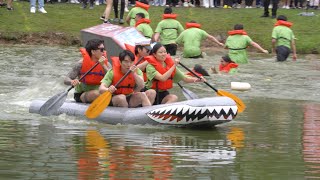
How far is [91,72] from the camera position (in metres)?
14.2

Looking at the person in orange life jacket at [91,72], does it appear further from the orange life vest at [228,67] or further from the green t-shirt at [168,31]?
the green t-shirt at [168,31]

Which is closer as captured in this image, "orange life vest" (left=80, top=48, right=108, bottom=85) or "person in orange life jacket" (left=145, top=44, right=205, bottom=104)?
"person in orange life jacket" (left=145, top=44, right=205, bottom=104)

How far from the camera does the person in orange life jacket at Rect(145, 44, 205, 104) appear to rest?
539 inches

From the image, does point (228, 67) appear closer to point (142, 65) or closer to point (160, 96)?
point (160, 96)

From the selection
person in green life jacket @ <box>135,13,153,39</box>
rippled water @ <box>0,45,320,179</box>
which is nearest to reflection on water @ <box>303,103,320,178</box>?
rippled water @ <box>0,45,320,179</box>

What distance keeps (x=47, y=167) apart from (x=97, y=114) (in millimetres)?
3998

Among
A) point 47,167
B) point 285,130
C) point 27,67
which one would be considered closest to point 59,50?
point 27,67

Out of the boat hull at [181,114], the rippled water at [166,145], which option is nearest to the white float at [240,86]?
the rippled water at [166,145]

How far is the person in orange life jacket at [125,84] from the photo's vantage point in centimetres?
1353

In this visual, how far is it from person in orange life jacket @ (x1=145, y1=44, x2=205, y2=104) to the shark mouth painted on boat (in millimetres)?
741

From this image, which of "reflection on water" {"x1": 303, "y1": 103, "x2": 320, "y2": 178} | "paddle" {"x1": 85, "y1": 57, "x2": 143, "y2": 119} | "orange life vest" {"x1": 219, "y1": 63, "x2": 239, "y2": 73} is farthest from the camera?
"orange life vest" {"x1": 219, "y1": 63, "x2": 239, "y2": 73}

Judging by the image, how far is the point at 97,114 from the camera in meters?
13.5

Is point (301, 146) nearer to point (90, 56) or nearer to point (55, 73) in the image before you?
point (90, 56)

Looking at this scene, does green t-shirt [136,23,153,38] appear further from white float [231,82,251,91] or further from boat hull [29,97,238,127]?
boat hull [29,97,238,127]
